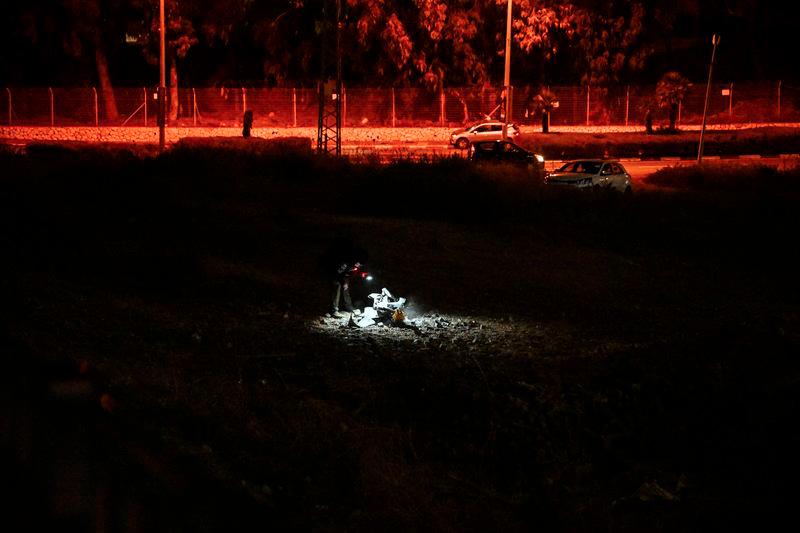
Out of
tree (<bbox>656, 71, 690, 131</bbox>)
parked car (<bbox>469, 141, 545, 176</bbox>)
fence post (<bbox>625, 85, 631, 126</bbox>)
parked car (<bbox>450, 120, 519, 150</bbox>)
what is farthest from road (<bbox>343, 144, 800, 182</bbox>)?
fence post (<bbox>625, 85, 631, 126</bbox>)

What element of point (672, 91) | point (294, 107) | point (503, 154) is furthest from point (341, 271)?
point (672, 91)

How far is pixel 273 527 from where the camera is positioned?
9.52ft

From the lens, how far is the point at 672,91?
51281 mm

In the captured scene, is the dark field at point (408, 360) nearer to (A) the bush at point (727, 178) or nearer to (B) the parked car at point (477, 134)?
(A) the bush at point (727, 178)

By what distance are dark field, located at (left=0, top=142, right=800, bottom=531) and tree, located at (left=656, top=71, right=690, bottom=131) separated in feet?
107

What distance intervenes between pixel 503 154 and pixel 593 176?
483 centimetres

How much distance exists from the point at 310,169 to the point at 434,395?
51.0 feet

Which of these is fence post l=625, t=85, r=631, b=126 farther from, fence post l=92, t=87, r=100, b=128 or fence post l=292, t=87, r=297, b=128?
fence post l=92, t=87, r=100, b=128

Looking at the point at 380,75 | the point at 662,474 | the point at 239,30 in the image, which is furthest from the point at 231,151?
the point at 239,30

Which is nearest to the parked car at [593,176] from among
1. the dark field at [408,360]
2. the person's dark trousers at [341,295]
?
the dark field at [408,360]

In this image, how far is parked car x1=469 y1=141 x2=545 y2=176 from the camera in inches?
1199

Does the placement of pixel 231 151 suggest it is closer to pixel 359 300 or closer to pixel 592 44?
pixel 359 300

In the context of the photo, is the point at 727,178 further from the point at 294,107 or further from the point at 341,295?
the point at 294,107

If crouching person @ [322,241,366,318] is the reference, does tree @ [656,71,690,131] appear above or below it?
above
